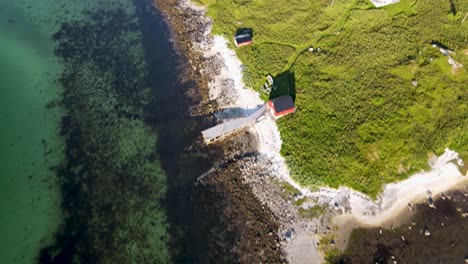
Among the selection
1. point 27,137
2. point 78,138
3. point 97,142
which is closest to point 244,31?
point 97,142

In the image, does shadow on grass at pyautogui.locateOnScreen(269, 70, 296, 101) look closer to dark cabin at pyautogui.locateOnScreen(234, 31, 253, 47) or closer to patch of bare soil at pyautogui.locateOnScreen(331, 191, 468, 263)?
dark cabin at pyautogui.locateOnScreen(234, 31, 253, 47)

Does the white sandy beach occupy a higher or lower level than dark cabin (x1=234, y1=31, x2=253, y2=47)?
lower

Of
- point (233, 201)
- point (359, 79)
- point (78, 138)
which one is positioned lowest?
point (233, 201)

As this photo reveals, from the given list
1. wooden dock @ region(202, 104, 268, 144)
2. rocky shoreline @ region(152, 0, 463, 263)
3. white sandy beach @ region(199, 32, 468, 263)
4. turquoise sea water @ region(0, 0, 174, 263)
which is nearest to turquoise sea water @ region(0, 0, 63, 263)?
turquoise sea water @ region(0, 0, 174, 263)

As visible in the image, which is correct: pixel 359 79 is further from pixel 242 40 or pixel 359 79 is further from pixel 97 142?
pixel 97 142

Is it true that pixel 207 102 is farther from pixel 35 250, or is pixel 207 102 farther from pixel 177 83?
pixel 35 250

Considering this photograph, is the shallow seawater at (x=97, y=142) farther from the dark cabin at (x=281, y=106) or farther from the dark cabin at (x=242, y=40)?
the dark cabin at (x=242, y=40)

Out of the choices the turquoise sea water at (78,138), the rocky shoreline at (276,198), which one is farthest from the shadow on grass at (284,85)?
the turquoise sea water at (78,138)
